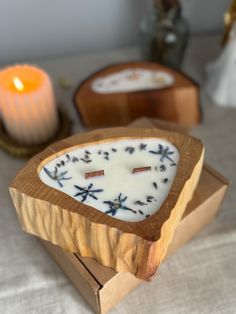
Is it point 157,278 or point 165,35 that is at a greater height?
point 165,35

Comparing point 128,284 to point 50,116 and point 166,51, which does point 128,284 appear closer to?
point 50,116

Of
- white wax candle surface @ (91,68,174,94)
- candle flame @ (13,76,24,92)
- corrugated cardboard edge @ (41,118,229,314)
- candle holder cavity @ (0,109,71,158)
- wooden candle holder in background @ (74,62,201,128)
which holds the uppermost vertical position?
candle flame @ (13,76,24,92)

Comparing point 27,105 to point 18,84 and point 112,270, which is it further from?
point 112,270

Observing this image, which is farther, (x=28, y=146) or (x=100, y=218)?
(x=28, y=146)

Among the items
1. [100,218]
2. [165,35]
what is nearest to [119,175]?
[100,218]

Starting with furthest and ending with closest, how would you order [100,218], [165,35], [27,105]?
[165,35] → [27,105] → [100,218]

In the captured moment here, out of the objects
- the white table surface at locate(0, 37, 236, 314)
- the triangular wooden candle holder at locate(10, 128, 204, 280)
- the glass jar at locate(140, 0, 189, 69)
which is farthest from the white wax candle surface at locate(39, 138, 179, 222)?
the glass jar at locate(140, 0, 189, 69)

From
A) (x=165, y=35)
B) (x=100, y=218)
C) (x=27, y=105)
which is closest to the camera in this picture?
(x=100, y=218)

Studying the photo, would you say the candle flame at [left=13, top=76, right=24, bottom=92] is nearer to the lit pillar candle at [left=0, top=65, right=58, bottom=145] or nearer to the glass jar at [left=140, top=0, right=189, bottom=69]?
the lit pillar candle at [left=0, top=65, right=58, bottom=145]
